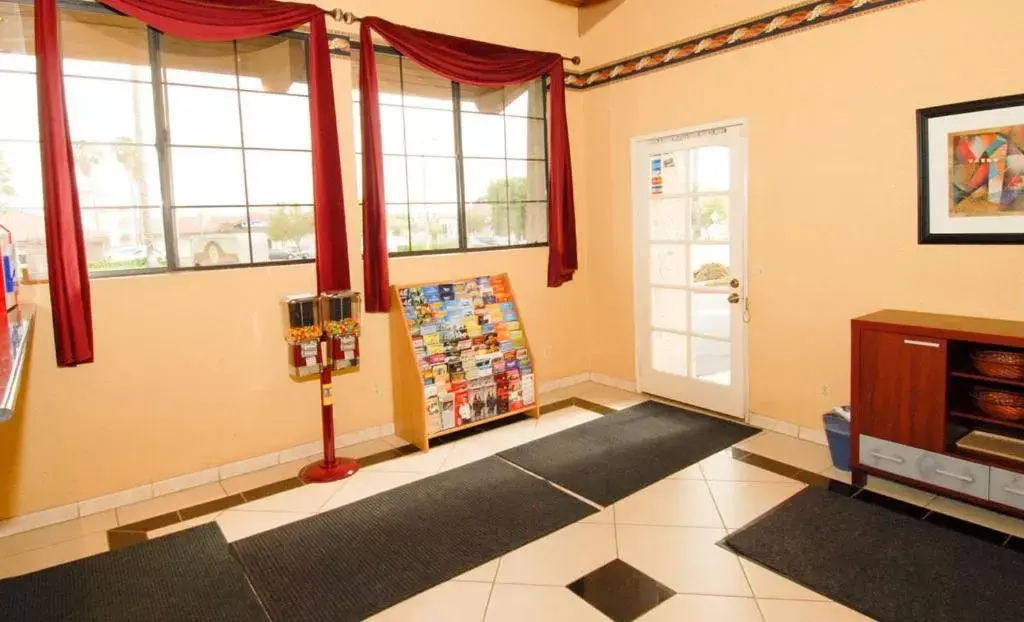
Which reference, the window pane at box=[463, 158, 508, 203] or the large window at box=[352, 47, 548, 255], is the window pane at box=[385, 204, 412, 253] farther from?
the window pane at box=[463, 158, 508, 203]

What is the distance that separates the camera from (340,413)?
13.8 feet

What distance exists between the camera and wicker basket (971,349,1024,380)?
2834 mm

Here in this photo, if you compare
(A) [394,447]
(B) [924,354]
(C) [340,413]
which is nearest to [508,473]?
(A) [394,447]

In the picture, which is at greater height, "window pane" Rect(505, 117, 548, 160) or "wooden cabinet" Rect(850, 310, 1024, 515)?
"window pane" Rect(505, 117, 548, 160)

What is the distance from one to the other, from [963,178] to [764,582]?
238 centimetres

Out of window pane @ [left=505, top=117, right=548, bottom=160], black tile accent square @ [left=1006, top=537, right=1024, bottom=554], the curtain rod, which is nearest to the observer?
black tile accent square @ [left=1006, top=537, right=1024, bottom=554]

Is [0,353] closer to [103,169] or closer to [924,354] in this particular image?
[103,169]

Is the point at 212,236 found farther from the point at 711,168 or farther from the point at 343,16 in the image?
the point at 711,168

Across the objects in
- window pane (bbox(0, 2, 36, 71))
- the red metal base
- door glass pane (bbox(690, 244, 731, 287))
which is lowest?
the red metal base

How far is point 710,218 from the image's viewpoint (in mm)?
4508

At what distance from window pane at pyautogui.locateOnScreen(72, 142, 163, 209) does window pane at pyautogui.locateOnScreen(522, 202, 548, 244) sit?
2.80 meters

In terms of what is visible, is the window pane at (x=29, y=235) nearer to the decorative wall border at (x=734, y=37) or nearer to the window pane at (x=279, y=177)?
the window pane at (x=279, y=177)

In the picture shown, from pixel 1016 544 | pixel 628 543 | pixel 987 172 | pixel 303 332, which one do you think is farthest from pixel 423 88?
Result: pixel 1016 544

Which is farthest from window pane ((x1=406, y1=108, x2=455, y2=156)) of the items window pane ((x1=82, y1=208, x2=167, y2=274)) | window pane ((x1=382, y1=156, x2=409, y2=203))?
window pane ((x1=82, y1=208, x2=167, y2=274))
